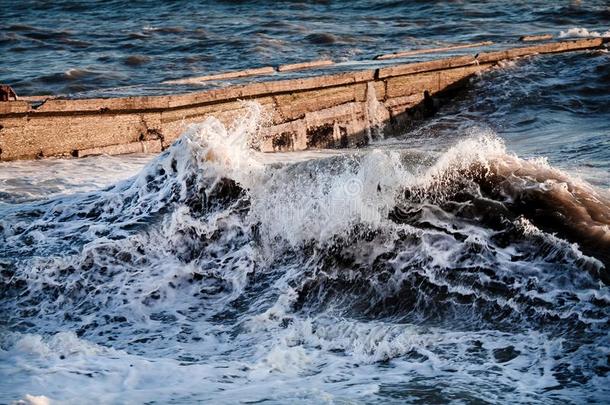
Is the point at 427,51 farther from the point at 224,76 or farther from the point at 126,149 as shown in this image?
the point at 126,149

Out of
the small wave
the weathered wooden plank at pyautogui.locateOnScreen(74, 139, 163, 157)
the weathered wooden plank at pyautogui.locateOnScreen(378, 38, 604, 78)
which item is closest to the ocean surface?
the weathered wooden plank at pyautogui.locateOnScreen(74, 139, 163, 157)

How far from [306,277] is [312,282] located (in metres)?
0.11

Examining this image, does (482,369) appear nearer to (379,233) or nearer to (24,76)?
(379,233)

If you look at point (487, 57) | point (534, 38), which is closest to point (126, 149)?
point (487, 57)

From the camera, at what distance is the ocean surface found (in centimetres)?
605

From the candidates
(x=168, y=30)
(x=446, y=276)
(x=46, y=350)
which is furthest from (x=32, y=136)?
(x=168, y=30)

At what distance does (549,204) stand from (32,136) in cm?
667

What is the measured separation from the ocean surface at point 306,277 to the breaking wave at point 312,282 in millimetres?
18

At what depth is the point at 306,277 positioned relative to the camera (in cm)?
789

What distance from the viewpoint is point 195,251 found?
862 cm

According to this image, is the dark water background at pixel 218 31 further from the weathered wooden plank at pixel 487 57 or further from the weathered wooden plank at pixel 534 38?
the weathered wooden plank at pixel 487 57

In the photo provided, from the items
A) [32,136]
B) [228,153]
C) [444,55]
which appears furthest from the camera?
[444,55]

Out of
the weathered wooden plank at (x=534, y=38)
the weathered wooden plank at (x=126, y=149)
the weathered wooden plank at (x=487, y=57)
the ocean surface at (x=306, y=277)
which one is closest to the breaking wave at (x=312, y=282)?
the ocean surface at (x=306, y=277)

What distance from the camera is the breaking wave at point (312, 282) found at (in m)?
6.07
